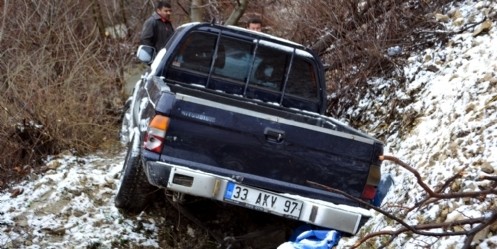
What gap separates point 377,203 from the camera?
177 inches

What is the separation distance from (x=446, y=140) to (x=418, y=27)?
2.79 m

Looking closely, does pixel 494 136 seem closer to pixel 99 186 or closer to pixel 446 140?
pixel 446 140

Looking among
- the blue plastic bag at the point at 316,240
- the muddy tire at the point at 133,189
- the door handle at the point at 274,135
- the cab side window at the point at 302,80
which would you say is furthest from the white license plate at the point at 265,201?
the cab side window at the point at 302,80

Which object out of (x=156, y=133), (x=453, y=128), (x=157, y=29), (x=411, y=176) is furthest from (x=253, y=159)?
(x=157, y=29)

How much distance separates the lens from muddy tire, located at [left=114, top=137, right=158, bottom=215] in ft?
15.1

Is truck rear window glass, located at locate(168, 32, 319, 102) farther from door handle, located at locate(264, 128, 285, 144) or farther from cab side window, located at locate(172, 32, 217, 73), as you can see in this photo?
door handle, located at locate(264, 128, 285, 144)

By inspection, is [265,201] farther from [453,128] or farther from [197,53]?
[453,128]

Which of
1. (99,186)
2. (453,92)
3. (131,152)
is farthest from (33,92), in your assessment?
(453,92)

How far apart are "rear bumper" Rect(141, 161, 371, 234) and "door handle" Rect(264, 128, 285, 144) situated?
0.37 meters

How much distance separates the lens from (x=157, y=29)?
8.23 m

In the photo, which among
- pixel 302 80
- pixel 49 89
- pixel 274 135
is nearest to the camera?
pixel 274 135

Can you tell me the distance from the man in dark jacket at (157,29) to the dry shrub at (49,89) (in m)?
0.87

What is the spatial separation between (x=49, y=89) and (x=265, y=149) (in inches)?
153

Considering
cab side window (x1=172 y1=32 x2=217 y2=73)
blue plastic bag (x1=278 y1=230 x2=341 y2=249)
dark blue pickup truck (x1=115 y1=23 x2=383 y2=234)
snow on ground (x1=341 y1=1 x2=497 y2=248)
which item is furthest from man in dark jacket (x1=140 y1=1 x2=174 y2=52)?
blue plastic bag (x1=278 y1=230 x2=341 y2=249)
